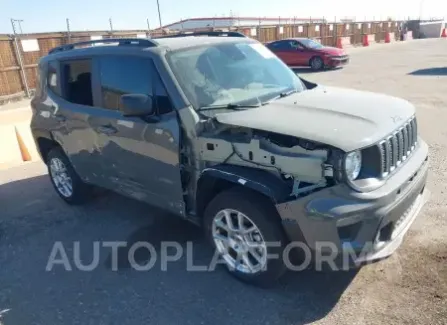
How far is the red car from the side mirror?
17.4 metres

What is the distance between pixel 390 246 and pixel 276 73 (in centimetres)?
211

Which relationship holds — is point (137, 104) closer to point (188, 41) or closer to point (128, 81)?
point (128, 81)

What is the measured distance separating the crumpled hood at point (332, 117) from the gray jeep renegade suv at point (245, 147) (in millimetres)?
12

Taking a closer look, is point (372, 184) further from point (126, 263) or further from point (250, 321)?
point (126, 263)

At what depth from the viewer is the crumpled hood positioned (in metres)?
2.82

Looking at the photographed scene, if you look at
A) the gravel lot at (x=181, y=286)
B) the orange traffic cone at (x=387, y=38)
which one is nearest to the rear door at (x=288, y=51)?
the gravel lot at (x=181, y=286)

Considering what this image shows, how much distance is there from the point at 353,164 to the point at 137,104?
1793 millimetres

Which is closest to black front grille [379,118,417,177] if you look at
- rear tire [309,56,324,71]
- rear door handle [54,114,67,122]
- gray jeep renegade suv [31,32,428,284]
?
gray jeep renegade suv [31,32,428,284]

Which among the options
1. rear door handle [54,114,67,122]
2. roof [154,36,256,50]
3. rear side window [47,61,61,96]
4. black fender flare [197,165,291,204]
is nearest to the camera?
black fender flare [197,165,291,204]

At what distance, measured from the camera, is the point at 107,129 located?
13.6 ft

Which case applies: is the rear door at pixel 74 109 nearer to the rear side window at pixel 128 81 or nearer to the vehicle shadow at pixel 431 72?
the rear side window at pixel 128 81

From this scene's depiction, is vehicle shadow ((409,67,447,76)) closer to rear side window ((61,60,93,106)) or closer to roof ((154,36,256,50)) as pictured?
roof ((154,36,256,50))

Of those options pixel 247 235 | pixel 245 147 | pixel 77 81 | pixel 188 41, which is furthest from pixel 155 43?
pixel 247 235

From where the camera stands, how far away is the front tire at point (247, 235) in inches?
121
